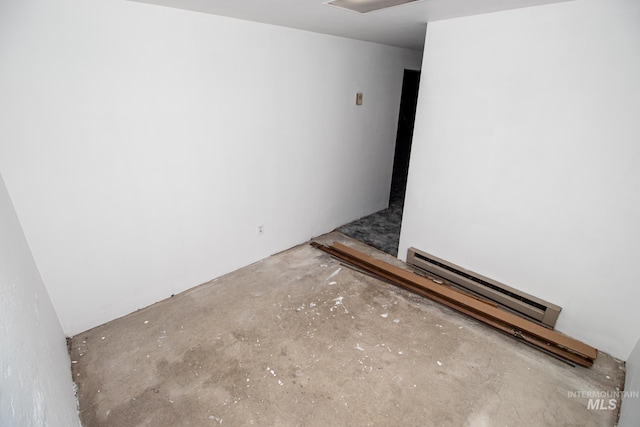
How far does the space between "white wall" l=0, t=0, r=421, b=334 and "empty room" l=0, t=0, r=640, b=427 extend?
13 millimetres

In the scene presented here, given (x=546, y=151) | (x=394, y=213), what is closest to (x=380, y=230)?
(x=394, y=213)

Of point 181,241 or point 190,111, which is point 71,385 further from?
point 190,111

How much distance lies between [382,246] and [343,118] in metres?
1.46

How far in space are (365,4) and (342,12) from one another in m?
0.23

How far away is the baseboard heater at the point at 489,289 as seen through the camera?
232cm

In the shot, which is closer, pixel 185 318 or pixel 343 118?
pixel 185 318

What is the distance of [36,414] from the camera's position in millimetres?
974

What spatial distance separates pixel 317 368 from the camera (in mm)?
1952

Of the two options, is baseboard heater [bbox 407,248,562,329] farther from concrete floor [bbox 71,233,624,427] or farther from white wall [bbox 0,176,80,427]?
white wall [bbox 0,176,80,427]

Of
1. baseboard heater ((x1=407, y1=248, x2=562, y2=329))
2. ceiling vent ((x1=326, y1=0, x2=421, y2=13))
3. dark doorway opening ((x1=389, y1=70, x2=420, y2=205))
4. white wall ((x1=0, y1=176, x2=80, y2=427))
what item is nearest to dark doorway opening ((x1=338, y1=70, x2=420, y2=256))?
dark doorway opening ((x1=389, y1=70, x2=420, y2=205))

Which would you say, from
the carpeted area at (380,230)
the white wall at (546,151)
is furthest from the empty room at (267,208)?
the carpeted area at (380,230)

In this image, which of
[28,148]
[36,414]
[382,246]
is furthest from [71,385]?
[382,246]

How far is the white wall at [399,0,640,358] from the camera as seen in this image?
1829 millimetres

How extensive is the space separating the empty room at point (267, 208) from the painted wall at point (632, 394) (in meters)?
0.03
